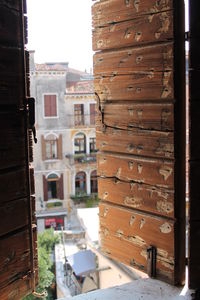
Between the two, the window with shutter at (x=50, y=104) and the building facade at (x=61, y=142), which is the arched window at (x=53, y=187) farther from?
the window with shutter at (x=50, y=104)

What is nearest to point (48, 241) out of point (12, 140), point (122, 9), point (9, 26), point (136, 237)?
point (136, 237)

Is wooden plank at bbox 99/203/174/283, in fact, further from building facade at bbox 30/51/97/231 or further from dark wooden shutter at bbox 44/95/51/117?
dark wooden shutter at bbox 44/95/51/117

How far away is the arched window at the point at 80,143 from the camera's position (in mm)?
12992

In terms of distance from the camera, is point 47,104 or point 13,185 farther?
point 47,104

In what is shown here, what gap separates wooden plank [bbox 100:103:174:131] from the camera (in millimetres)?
1268

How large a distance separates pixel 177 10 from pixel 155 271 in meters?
0.85

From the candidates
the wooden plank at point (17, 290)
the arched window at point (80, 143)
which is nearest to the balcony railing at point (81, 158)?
the arched window at point (80, 143)

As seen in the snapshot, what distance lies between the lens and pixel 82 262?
693cm

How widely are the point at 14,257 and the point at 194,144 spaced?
0.63 m

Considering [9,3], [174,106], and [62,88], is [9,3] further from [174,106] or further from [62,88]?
[62,88]

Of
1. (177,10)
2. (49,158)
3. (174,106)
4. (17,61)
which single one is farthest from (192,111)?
(49,158)

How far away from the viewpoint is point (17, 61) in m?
1.07

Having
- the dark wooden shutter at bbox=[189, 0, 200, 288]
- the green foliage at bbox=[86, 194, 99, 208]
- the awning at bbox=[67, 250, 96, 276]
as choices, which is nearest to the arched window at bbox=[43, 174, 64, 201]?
the green foliage at bbox=[86, 194, 99, 208]

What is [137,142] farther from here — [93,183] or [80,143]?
[93,183]
